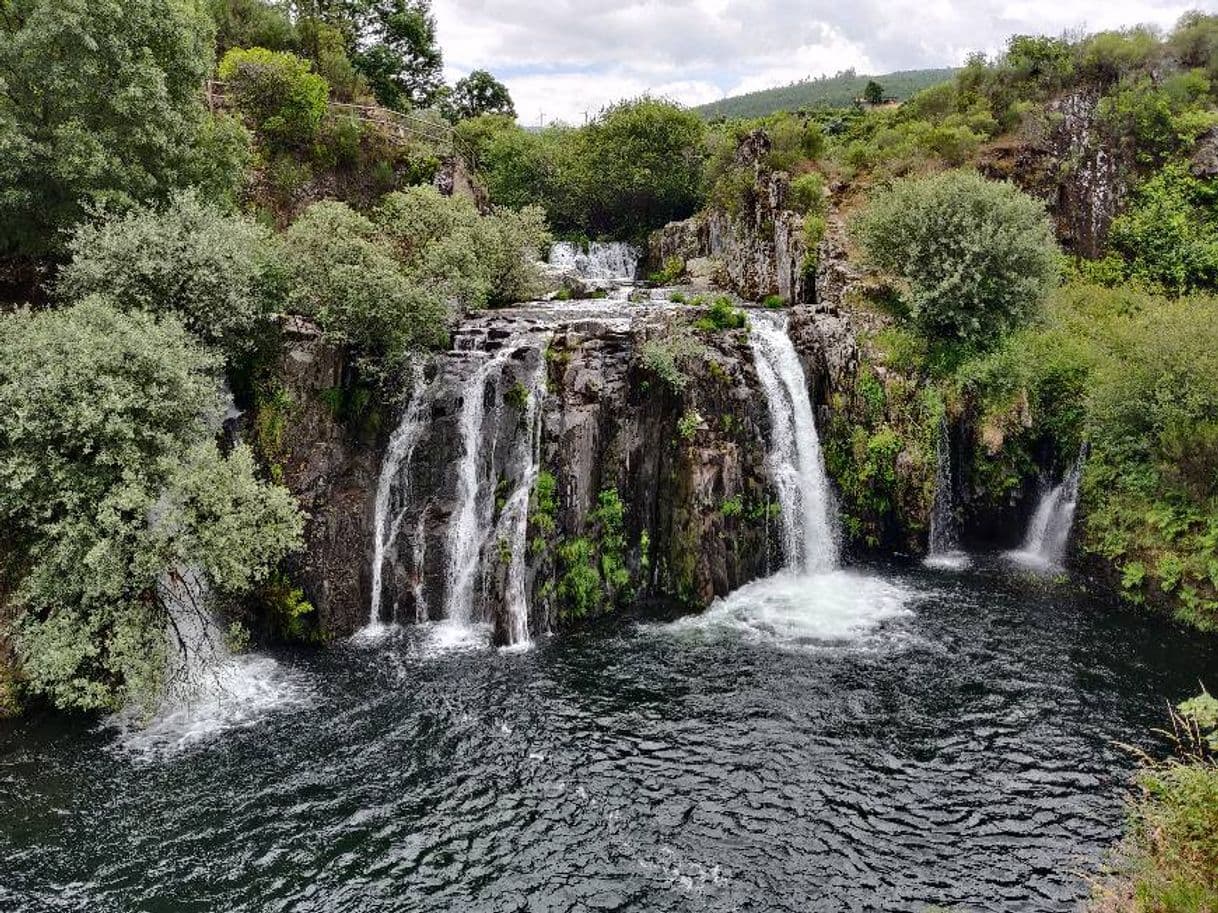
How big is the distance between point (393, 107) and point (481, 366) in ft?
113

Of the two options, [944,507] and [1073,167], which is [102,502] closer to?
[944,507]

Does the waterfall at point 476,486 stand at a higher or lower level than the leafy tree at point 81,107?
lower

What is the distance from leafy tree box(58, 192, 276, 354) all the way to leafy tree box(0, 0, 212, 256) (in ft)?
4.15

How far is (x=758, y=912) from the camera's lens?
13539 millimetres

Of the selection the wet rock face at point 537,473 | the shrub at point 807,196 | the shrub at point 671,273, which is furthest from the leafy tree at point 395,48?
the wet rock face at point 537,473

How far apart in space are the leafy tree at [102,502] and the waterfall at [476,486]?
6227 mm

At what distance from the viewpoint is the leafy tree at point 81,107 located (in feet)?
74.0

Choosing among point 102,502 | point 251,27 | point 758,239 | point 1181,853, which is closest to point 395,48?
point 251,27

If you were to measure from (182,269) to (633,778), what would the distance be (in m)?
18.7

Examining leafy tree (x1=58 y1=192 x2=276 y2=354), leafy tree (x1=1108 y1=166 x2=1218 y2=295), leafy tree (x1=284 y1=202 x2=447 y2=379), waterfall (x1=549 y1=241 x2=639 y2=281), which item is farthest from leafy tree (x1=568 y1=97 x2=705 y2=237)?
leafy tree (x1=58 y1=192 x2=276 y2=354)

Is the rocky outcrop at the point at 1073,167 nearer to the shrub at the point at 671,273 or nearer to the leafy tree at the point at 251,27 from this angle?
the shrub at the point at 671,273

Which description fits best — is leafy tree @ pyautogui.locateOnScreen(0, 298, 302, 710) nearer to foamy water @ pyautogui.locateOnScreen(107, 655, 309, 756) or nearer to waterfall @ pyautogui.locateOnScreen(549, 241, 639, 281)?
foamy water @ pyautogui.locateOnScreen(107, 655, 309, 756)

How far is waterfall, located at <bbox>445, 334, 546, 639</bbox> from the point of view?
24.6 meters

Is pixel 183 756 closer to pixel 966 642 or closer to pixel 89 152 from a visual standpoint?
pixel 89 152
